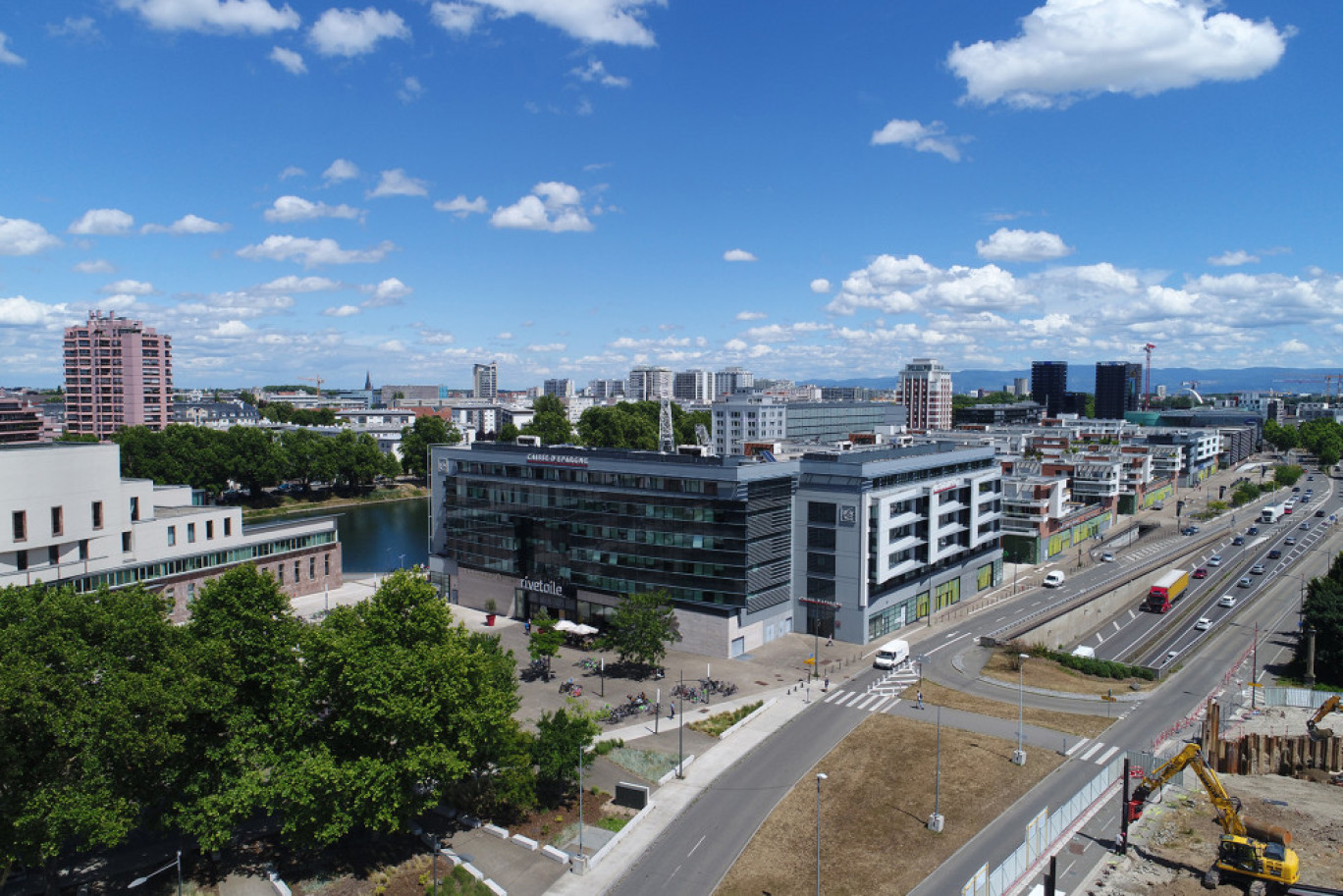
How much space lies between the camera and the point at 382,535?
127m

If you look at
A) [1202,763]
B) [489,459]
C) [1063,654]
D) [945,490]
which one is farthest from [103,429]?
[1202,763]

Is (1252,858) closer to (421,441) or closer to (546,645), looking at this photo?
(546,645)

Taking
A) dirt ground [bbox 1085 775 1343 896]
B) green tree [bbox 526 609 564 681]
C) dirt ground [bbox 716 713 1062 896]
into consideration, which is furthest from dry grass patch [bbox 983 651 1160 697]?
green tree [bbox 526 609 564 681]

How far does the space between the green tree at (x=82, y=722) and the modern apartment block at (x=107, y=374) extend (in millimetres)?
170562

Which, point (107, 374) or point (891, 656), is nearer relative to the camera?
point (891, 656)

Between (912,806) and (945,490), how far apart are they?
3956 cm

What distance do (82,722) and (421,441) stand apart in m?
150

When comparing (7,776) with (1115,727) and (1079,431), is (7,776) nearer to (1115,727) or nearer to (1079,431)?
(1115,727)

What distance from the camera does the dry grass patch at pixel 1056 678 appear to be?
55.7 meters

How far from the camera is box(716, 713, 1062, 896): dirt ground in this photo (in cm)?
3347

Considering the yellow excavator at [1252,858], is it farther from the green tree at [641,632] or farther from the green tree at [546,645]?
the green tree at [546,645]

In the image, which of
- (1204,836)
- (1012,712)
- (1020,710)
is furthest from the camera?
(1012,712)

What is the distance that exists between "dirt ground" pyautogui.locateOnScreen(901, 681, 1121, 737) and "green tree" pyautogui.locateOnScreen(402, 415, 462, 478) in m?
129

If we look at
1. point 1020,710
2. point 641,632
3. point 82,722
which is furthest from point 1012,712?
point 82,722
